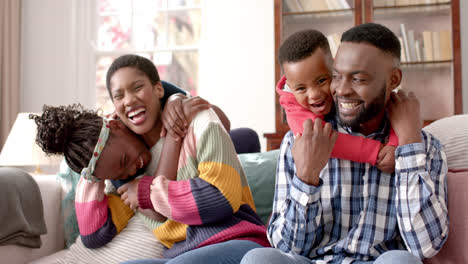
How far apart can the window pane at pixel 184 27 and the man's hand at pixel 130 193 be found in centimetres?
239

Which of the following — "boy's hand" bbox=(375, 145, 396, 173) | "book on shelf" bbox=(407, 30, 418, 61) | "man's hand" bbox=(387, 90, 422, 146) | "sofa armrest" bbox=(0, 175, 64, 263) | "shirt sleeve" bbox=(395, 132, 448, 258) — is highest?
"book on shelf" bbox=(407, 30, 418, 61)

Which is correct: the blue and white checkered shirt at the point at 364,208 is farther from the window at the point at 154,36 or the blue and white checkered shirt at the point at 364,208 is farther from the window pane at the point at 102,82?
the window pane at the point at 102,82

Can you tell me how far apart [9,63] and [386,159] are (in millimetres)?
3238

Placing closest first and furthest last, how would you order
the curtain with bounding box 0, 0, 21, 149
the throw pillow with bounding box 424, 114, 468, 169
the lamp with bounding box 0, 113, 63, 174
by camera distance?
the throw pillow with bounding box 424, 114, 468, 169 → the lamp with bounding box 0, 113, 63, 174 → the curtain with bounding box 0, 0, 21, 149

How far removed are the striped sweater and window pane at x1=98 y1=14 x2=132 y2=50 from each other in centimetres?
257

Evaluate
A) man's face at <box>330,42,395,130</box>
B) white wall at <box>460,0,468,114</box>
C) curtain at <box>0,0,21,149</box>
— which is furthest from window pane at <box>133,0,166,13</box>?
man's face at <box>330,42,395,130</box>

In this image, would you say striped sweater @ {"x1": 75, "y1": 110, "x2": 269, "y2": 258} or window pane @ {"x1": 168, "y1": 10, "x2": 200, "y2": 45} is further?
window pane @ {"x1": 168, "y1": 10, "x2": 200, "y2": 45}

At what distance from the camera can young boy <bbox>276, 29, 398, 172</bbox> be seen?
3.40ft

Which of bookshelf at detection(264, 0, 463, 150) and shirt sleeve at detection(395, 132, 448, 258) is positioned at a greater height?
bookshelf at detection(264, 0, 463, 150)

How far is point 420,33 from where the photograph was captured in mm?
2875

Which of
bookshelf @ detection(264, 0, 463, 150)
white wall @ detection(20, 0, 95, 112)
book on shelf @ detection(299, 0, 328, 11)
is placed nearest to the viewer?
bookshelf @ detection(264, 0, 463, 150)

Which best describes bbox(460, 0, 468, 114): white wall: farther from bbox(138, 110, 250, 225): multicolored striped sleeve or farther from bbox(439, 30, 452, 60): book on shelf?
bbox(138, 110, 250, 225): multicolored striped sleeve

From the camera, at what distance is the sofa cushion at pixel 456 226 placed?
1063mm

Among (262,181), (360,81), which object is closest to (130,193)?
(262,181)
